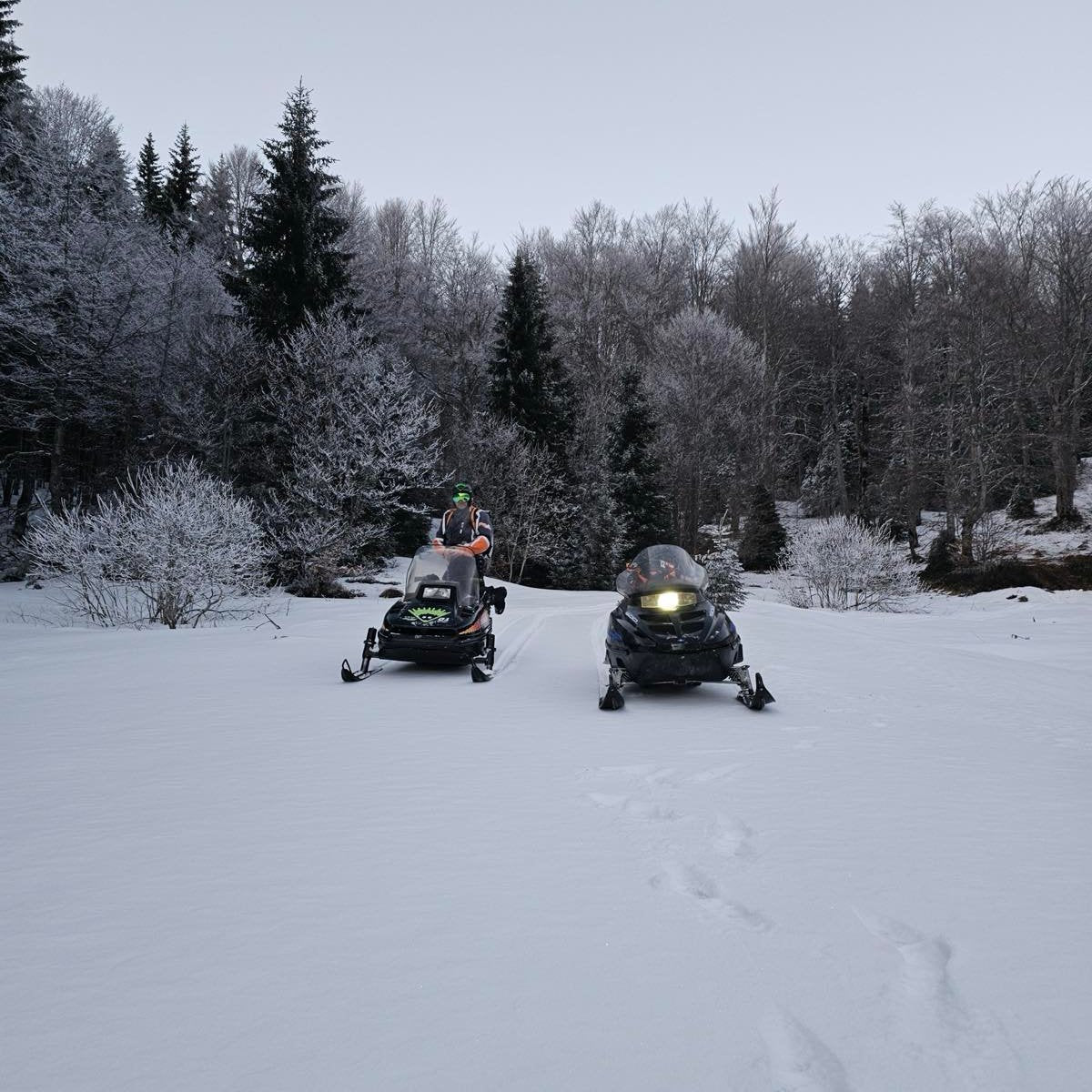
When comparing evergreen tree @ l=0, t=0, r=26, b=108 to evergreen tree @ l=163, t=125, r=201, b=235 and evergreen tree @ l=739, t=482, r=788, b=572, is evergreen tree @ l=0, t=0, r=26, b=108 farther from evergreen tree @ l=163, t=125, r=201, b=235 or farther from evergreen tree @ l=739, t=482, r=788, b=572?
evergreen tree @ l=739, t=482, r=788, b=572

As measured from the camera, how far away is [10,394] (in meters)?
21.8

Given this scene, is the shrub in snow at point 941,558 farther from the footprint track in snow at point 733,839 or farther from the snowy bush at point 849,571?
the footprint track in snow at point 733,839

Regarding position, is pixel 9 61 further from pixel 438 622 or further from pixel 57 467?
pixel 438 622

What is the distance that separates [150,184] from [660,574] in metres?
45.7

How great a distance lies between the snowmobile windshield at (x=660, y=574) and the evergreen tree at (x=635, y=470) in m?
21.4

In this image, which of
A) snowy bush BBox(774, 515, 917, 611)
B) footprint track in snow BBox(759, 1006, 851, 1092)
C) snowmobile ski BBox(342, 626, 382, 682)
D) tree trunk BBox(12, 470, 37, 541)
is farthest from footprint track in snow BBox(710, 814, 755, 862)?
tree trunk BBox(12, 470, 37, 541)

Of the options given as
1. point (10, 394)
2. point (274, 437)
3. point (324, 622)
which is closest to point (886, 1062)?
point (324, 622)

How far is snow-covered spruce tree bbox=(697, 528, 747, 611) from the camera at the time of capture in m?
17.3

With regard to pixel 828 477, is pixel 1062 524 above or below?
below

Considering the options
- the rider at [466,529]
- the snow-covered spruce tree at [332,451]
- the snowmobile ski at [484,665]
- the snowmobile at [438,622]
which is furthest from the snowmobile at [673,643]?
the snow-covered spruce tree at [332,451]

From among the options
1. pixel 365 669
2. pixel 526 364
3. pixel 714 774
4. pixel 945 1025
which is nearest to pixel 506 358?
pixel 526 364

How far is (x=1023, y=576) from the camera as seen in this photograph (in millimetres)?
20875

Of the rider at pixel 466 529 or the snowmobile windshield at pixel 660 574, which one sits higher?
the rider at pixel 466 529

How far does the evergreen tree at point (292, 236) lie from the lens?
21562mm
